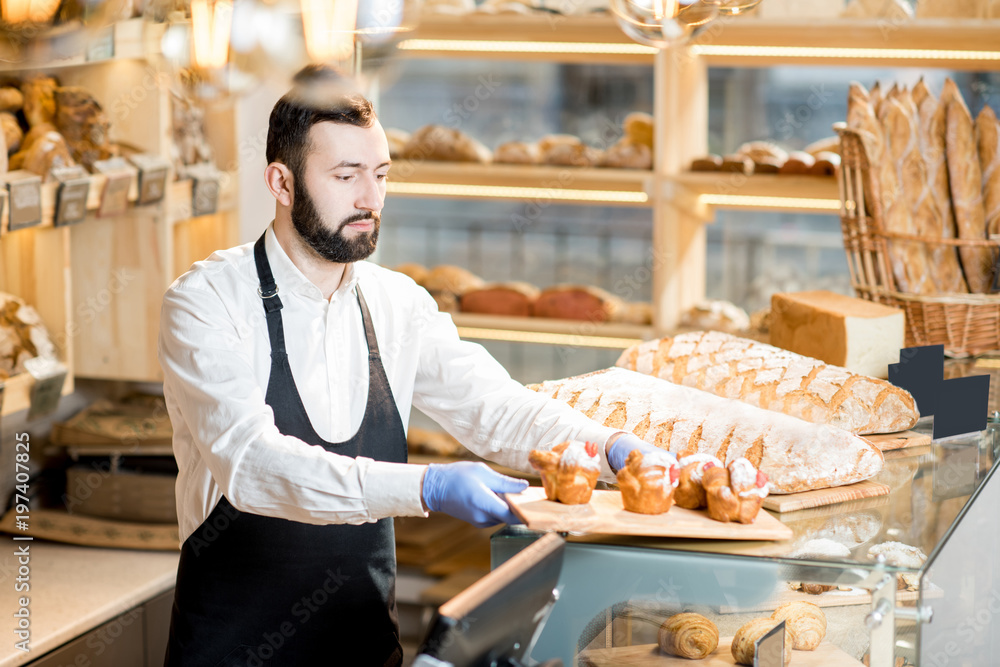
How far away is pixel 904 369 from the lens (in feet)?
5.57

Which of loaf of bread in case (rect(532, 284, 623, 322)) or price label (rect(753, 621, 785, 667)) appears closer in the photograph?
price label (rect(753, 621, 785, 667))

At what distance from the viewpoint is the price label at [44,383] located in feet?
6.86

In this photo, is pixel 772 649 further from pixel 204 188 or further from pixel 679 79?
pixel 679 79

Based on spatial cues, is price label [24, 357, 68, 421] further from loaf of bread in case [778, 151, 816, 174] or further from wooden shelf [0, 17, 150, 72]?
loaf of bread in case [778, 151, 816, 174]

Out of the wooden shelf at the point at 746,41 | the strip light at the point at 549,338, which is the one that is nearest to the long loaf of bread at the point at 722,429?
the wooden shelf at the point at 746,41

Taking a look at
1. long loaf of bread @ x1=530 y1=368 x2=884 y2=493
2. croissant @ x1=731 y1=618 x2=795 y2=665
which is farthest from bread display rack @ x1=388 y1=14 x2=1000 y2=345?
croissant @ x1=731 y1=618 x2=795 y2=665

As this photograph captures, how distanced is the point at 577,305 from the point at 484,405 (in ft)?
6.29

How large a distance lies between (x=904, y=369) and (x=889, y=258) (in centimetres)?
58

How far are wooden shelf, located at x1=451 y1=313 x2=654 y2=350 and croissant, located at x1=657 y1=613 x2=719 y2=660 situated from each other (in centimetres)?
223

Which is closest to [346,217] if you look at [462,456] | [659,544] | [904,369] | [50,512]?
[659,544]

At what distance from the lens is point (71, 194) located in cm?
211

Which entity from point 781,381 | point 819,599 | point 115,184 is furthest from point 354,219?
point 115,184

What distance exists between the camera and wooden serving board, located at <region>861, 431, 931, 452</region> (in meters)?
1.56

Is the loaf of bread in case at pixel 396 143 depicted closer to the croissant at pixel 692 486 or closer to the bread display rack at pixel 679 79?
the bread display rack at pixel 679 79
